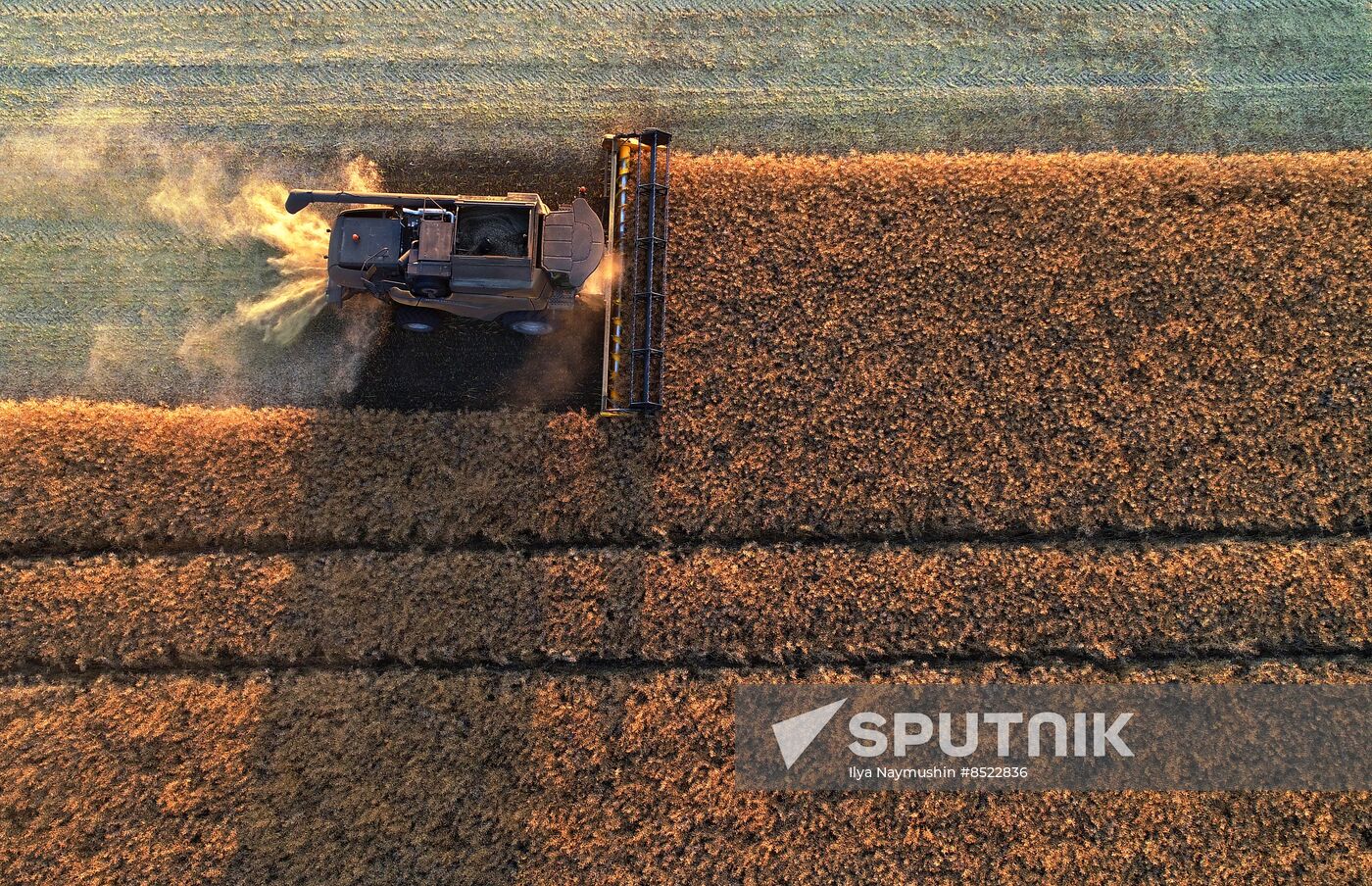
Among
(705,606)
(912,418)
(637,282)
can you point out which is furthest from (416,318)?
(912,418)

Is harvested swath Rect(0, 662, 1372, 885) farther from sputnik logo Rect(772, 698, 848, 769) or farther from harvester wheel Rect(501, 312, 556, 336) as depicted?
harvester wheel Rect(501, 312, 556, 336)

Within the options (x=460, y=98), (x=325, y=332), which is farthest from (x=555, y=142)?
(x=325, y=332)

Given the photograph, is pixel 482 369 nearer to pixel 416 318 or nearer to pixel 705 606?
pixel 416 318

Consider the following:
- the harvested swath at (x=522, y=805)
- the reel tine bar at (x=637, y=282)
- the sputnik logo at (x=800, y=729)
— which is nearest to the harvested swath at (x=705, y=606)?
the harvested swath at (x=522, y=805)

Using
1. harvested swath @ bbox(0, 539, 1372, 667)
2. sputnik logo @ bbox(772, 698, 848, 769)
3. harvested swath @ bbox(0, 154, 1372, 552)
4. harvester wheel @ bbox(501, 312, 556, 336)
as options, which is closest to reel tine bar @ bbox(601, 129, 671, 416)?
harvested swath @ bbox(0, 154, 1372, 552)

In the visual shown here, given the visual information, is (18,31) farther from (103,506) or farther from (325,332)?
(103,506)

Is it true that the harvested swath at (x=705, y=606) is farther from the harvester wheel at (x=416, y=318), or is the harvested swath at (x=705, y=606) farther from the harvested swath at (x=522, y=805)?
the harvester wheel at (x=416, y=318)

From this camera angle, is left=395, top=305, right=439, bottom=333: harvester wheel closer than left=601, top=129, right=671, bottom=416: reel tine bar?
No
